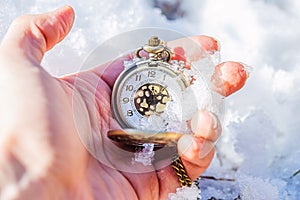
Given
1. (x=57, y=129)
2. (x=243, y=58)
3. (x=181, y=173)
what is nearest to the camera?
(x=57, y=129)

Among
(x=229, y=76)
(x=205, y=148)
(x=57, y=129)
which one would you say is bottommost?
(x=57, y=129)

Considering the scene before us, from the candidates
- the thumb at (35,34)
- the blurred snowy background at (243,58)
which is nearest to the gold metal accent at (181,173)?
the blurred snowy background at (243,58)

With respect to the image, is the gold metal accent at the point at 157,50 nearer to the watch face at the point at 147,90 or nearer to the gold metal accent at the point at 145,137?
the watch face at the point at 147,90

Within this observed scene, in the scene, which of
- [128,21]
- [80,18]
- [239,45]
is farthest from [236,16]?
[80,18]

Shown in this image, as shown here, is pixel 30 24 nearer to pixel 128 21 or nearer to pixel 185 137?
pixel 185 137

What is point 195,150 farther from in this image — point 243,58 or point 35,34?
point 243,58

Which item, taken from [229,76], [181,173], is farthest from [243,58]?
[181,173]

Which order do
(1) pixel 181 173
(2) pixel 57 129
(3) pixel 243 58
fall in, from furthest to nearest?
(3) pixel 243 58, (1) pixel 181 173, (2) pixel 57 129
